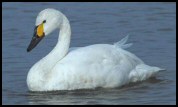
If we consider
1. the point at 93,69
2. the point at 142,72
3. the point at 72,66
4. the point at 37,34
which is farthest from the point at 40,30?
the point at 142,72

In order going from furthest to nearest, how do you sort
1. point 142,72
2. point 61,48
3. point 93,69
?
point 142,72, point 61,48, point 93,69

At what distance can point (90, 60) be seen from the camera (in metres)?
14.1

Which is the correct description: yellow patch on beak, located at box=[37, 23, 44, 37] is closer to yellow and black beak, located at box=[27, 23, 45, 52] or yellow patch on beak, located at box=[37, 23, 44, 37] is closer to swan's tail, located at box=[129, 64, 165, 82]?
yellow and black beak, located at box=[27, 23, 45, 52]

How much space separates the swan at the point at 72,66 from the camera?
13891mm

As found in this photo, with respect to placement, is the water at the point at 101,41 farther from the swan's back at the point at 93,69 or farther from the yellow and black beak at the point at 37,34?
the yellow and black beak at the point at 37,34

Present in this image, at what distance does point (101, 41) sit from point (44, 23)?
10.8 feet

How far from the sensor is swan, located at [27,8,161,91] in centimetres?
1389

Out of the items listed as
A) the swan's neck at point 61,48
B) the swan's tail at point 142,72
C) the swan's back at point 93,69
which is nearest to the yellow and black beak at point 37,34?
the swan's neck at point 61,48

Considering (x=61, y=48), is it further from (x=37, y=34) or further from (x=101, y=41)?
(x=101, y=41)

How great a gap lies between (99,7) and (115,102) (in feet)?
23.3

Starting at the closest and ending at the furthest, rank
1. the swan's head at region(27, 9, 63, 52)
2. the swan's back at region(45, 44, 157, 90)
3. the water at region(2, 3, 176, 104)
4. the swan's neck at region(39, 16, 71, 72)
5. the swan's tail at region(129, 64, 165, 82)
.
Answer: the water at region(2, 3, 176, 104) → the swan's back at region(45, 44, 157, 90) → the swan's head at region(27, 9, 63, 52) → the swan's neck at region(39, 16, 71, 72) → the swan's tail at region(129, 64, 165, 82)

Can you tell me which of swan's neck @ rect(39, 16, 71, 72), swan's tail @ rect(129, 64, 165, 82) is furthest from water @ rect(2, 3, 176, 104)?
swan's neck @ rect(39, 16, 71, 72)

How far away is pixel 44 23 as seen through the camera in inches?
555

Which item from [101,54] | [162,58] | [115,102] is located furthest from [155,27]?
[115,102]
